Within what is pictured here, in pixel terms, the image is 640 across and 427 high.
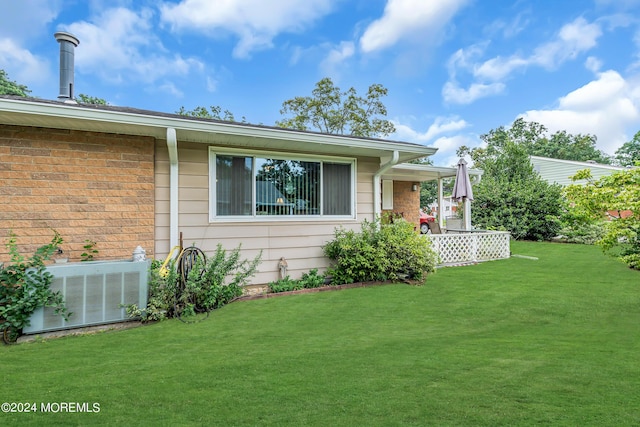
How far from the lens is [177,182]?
500 cm

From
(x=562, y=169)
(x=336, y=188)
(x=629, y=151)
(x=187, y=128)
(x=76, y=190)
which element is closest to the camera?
(x=76, y=190)

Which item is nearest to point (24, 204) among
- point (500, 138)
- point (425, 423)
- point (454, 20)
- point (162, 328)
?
point (162, 328)

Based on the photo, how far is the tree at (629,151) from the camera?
1383 inches

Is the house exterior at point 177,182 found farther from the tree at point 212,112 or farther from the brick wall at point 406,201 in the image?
the tree at point 212,112

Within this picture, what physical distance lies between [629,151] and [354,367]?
158 ft

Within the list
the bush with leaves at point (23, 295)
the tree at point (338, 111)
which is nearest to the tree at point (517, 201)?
the tree at point (338, 111)

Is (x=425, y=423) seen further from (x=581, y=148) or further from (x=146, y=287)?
(x=581, y=148)

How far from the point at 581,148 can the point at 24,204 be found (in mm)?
46914

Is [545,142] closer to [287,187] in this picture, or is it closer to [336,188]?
[336,188]

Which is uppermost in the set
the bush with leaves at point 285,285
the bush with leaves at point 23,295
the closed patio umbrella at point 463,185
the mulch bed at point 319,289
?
the closed patio umbrella at point 463,185

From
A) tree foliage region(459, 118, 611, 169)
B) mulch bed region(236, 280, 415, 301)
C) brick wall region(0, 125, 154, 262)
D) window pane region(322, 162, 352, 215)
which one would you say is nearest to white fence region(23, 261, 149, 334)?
brick wall region(0, 125, 154, 262)

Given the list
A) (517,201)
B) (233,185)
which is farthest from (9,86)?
(517,201)

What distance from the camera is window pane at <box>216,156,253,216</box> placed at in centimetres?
535

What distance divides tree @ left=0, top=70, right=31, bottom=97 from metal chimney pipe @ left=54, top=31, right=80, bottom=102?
25.2m
